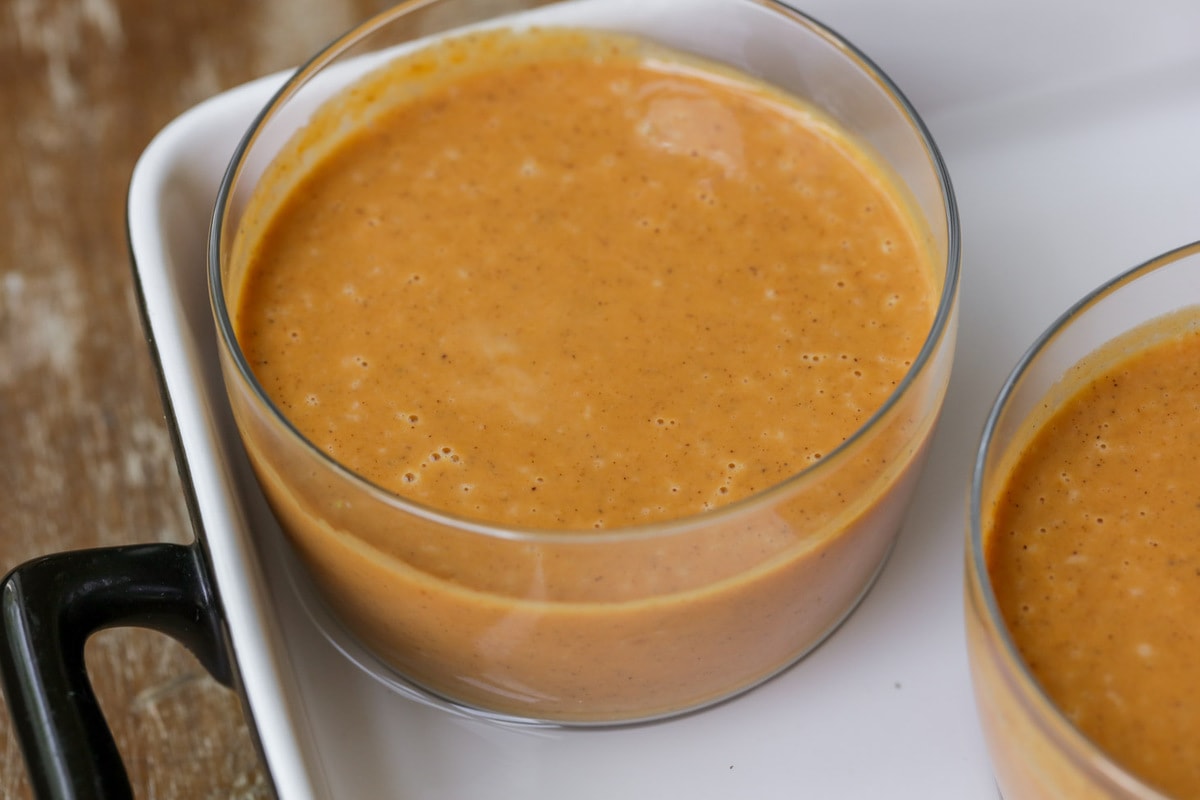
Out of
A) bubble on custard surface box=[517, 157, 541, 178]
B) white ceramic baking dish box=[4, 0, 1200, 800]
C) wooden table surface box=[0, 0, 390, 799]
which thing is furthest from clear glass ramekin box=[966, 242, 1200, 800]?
wooden table surface box=[0, 0, 390, 799]

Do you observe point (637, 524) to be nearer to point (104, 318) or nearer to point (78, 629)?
point (78, 629)

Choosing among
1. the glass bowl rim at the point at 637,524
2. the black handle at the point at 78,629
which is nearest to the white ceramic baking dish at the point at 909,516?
the black handle at the point at 78,629

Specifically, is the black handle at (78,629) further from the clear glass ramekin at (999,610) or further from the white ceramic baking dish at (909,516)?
→ the clear glass ramekin at (999,610)

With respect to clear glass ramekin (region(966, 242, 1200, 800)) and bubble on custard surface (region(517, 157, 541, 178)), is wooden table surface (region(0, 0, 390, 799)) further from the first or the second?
clear glass ramekin (region(966, 242, 1200, 800))

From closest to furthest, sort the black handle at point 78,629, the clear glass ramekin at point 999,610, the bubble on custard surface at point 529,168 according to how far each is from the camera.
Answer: the clear glass ramekin at point 999,610, the black handle at point 78,629, the bubble on custard surface at point 529,168

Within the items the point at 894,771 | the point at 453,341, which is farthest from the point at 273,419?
the point at 894,771

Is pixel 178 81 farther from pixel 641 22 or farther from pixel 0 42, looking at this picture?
pixel 641 22
